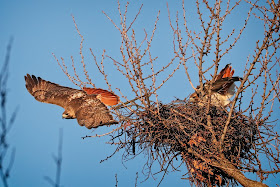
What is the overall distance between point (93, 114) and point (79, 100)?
773 mm

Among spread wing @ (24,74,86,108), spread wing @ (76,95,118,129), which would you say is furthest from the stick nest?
spread wing @ (24,74,86,108)

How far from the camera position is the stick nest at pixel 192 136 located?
5.39 metres

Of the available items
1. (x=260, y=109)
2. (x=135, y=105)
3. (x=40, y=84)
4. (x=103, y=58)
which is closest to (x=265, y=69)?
(x=260, y=109)

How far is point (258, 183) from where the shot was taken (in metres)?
4.74

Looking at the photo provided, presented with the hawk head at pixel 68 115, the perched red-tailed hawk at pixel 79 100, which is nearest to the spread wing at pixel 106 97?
the perched red-tailed hawk at pixel 79 100

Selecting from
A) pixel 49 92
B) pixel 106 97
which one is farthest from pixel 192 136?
pixel 49 92

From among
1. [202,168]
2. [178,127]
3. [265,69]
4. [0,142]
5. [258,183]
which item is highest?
[265,69]

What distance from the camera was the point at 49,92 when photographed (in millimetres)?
7734

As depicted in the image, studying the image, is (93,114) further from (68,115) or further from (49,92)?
(49,92)

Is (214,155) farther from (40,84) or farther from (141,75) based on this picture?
(40,84)

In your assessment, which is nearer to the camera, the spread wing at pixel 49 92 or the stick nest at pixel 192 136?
the stick nest at pixel 192 136

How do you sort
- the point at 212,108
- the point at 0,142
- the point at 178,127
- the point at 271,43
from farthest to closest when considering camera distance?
the point at 212,108 < the point at 178,127 < the point at 271,43 < the point at 0,142

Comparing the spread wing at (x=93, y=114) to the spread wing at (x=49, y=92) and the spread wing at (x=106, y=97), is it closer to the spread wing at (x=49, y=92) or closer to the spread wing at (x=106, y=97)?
Result: the spread wing at (x=106, y=97)

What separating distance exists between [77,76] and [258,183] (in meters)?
3.69
